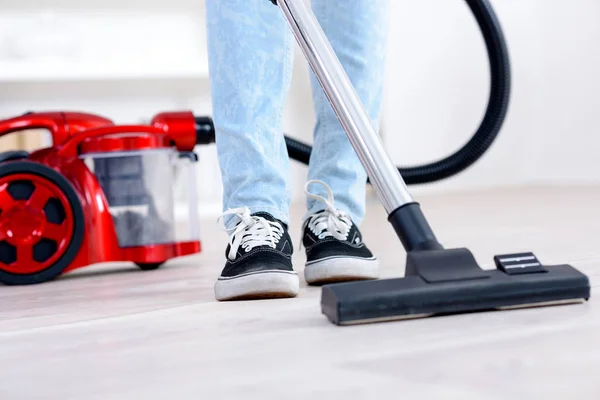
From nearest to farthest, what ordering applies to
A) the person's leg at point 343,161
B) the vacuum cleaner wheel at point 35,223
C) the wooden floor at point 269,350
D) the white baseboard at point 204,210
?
the wooden floor at point 269,350
the person's leg at point 343,161
the vacuum cleaner wheel at point 35,223
the white baseboard at point 204,210

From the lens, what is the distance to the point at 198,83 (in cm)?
316

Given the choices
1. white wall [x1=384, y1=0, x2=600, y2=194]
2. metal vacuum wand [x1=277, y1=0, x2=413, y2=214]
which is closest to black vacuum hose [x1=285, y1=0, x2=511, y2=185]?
metal vacuum wand [x1=277, y1=0, x2=413, y2=214]

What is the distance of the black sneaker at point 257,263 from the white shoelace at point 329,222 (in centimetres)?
8

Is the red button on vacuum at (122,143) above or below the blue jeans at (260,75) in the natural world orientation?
below

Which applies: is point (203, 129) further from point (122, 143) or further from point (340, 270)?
point (340, 270)

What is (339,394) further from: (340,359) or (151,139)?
(151,139)

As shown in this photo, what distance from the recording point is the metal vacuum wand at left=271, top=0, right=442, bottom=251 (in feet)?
2.93

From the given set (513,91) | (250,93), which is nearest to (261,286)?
(250,93)

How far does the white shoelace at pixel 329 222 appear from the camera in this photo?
1.14 metres

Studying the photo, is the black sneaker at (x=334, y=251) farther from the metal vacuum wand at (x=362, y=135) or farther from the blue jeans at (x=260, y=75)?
the metal vacuum wand at (x=362, y=135)

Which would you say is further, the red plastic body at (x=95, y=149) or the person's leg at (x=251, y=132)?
the red plastic body at (x=95, y=149)

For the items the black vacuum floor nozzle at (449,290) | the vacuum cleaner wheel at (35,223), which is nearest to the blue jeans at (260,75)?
the black vacuum floor nozzle at (449,290)

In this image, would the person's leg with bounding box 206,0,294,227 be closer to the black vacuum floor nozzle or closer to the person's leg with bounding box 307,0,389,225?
the person's leg with bounding box 307,0,389,225

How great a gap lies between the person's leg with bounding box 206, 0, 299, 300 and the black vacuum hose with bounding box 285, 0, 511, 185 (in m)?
0.66
